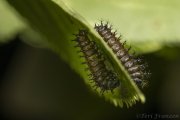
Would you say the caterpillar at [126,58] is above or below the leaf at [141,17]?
below

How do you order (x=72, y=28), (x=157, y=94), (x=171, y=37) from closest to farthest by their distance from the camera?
(x=72, y=28) < (x=171, y=37) < (x=157, y=94)

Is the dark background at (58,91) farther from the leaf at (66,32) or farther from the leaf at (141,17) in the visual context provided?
the leaf at (66,32)

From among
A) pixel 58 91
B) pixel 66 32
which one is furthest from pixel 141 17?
pixel 66 32

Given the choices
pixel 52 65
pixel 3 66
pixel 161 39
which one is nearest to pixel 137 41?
pixel 161 39

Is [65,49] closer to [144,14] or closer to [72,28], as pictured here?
[72,28]

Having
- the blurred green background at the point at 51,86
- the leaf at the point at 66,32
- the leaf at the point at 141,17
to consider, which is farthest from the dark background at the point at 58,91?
the leaf at the point at 66,32

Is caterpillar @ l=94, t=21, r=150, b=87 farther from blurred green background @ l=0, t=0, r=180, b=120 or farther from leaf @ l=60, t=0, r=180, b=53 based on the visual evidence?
blurred green background @ l=0, t=0, r=180, b=120
